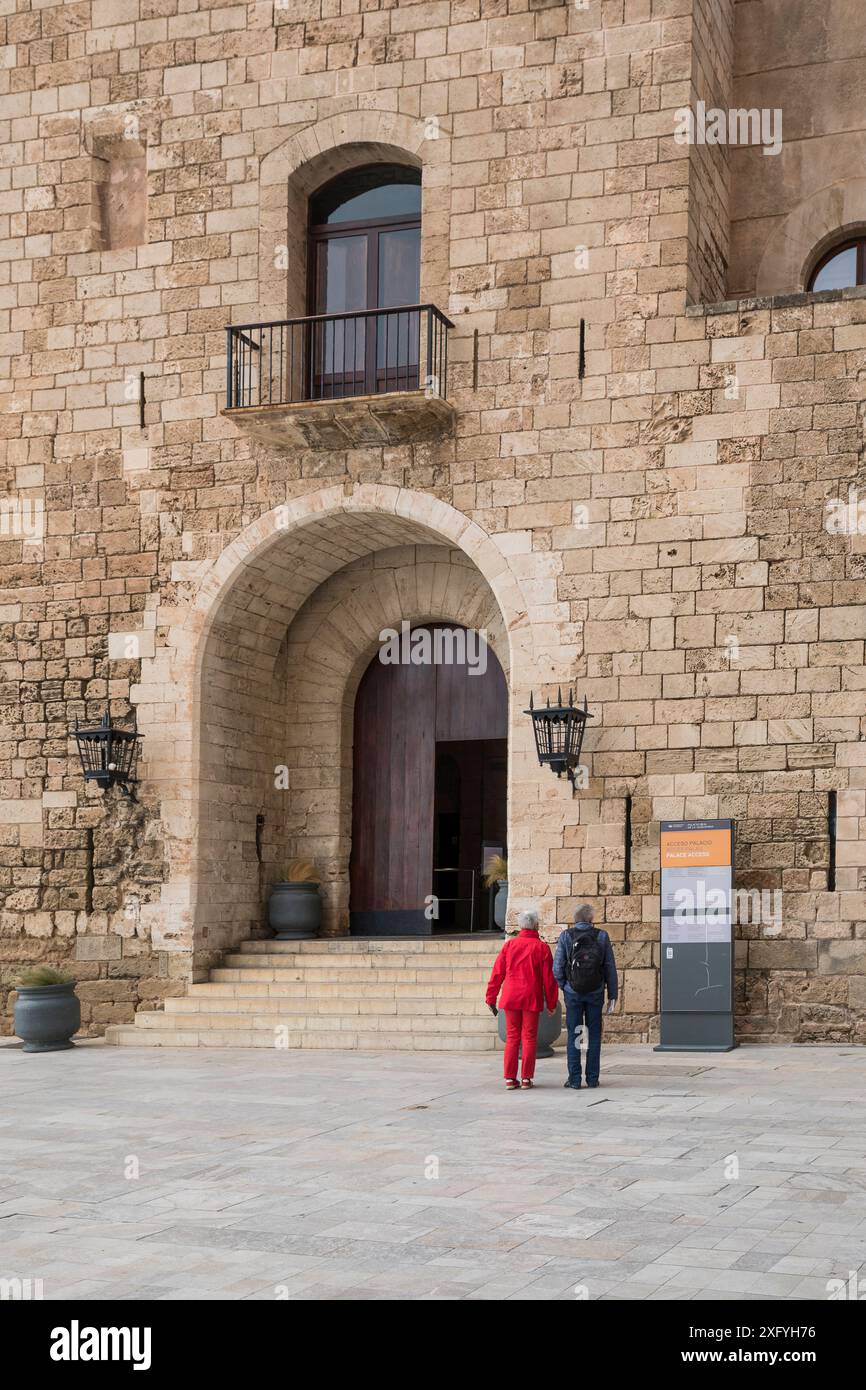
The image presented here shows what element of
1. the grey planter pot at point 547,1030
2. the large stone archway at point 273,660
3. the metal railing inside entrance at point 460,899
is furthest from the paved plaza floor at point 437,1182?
the metal railing inside entrance at point 460,899

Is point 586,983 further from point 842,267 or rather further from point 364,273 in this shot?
point 842,267

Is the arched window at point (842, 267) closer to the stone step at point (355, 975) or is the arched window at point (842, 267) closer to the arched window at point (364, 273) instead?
the arched window at point (364, 273)

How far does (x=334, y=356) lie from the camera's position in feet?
46.2

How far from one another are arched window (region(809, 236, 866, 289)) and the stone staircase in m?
6.75

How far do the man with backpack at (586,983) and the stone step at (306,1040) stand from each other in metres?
2.12

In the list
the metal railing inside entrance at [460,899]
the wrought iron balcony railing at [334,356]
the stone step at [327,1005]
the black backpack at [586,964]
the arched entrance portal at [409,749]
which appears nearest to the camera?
the black backpack at [586,964]

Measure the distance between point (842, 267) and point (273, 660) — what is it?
646 centimetres

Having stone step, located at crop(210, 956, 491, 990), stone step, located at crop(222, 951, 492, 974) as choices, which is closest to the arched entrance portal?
stone step, located at crop(222, 951, 492, 974)

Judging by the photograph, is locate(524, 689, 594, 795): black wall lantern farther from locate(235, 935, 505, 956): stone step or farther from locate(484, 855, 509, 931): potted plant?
locate(235, 935, 505, 956): stone step

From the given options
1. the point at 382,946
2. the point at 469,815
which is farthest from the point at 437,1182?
the point at 469,815

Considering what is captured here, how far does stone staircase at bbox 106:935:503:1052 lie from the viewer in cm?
1207

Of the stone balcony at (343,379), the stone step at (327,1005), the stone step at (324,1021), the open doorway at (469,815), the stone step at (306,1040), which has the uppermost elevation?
the stone balcony at (343,379)

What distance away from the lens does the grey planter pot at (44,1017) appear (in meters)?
12.6

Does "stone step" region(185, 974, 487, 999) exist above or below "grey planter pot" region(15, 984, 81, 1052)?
above
